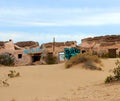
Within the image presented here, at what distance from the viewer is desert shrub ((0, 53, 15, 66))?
42.5 m

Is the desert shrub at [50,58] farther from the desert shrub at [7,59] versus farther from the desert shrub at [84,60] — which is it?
the desert shrub at [84,60]

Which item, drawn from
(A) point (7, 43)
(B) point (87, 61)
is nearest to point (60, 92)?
(B) point (87, 61)

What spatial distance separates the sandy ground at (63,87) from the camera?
1050cm

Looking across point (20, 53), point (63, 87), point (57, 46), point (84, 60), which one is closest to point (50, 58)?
point (57, 46)

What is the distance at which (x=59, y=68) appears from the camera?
19.1 metres

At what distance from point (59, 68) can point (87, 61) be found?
1.71 metres

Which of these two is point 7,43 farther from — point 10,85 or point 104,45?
point 10,85

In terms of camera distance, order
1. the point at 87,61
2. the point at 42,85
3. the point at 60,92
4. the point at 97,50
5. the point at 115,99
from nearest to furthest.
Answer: the point at 115,99 → the point at 60,92 → the point at 42,85 → the point at 87,61 → the point at 97,50

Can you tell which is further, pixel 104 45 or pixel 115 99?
pixel 104 45

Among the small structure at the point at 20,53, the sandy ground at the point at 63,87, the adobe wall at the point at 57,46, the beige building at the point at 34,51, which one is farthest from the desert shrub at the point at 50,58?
the sandy ground at the point at 63,87

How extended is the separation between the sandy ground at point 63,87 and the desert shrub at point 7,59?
942 inches

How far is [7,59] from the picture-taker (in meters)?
44.4

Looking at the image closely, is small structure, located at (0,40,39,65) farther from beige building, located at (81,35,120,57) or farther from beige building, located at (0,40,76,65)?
beige building, located at (81,35,120,57)

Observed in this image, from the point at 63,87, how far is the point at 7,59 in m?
31.9
